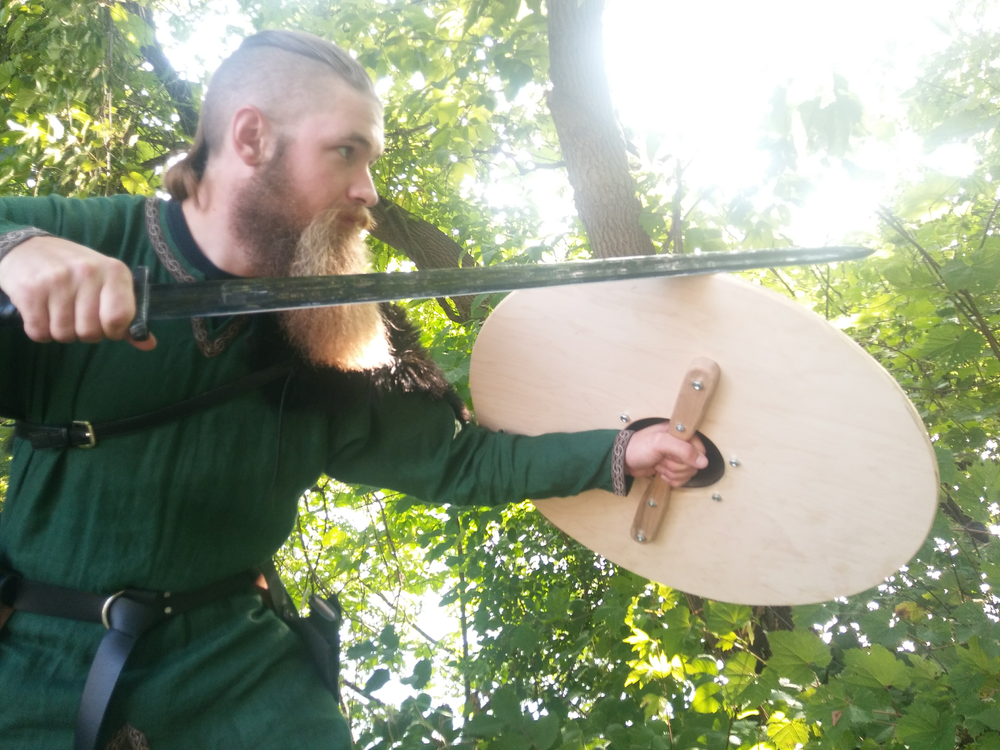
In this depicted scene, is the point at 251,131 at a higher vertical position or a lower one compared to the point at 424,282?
higher

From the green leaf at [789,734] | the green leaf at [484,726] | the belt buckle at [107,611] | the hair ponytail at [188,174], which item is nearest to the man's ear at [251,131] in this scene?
the hair ponytail at [188,174]

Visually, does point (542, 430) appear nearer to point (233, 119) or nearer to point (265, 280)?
point (265, 280)

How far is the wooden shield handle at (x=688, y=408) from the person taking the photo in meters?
1.42

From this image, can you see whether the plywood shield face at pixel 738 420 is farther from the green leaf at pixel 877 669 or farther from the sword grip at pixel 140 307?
the sword grip at pixel 140 307

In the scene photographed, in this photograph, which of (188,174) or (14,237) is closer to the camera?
(14,237)

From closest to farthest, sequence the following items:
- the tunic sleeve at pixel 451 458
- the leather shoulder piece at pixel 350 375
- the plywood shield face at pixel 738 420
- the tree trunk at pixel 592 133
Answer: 1. the plywood shield face at pixel 738 420
2. the leather shoulder piece at pixel 350 375
3. the tunic sleeve at pixel 451 458
4. the tree trunk at pixel 592 133

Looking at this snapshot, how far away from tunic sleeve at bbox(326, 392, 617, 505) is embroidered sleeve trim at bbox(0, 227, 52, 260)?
0.68 meters

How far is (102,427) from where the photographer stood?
122cm

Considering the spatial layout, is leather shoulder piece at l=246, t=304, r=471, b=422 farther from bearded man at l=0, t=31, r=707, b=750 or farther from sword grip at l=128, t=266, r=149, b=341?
sword grip at l=128, t=266, r=149, b=341

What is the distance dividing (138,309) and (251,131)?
2.12 ft

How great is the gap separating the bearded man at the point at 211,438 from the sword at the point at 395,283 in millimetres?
58

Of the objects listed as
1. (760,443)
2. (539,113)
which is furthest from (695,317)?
(539,113)

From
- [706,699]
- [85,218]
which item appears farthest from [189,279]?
[706,699]

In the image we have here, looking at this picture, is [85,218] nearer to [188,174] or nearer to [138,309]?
[188,174]
